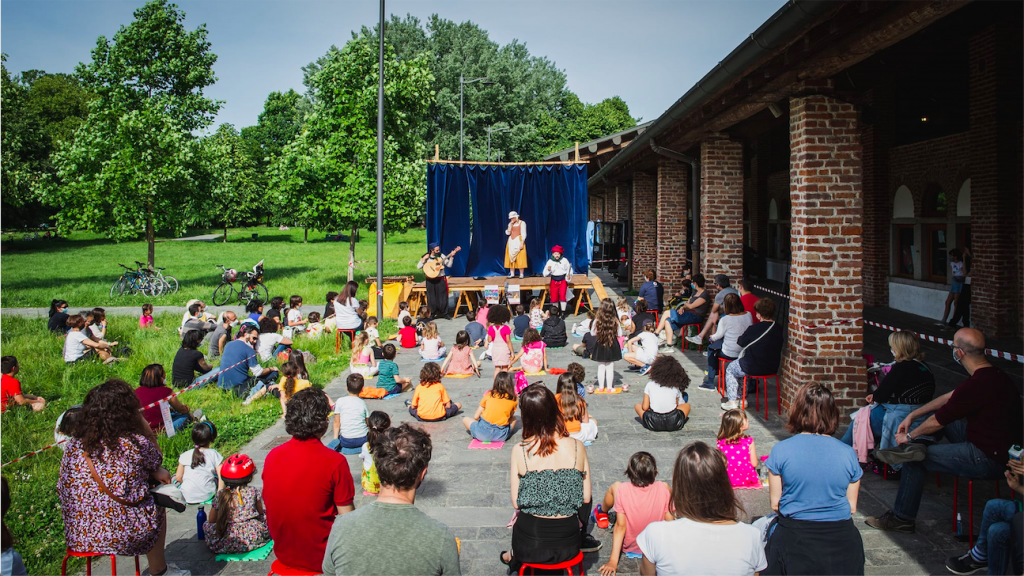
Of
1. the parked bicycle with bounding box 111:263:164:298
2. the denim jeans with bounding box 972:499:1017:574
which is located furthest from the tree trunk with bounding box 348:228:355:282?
the denim jeans with bounding box 972:499:1017:574

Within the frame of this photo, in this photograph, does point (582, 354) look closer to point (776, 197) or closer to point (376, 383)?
point (376, 383)

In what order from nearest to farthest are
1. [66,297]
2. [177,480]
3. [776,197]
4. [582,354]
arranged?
[177,480] → [582,354] → [66,297] → [776,197]

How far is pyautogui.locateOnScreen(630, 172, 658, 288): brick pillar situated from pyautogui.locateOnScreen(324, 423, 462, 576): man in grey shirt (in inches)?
690

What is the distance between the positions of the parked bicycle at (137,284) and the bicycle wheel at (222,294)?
10.9 ft

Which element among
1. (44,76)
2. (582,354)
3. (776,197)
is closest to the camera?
(582,354)

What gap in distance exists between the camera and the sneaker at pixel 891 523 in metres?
4.94

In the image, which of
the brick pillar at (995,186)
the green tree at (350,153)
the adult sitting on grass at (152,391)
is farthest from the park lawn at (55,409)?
the brick pillar at (995,186)

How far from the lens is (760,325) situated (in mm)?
7984

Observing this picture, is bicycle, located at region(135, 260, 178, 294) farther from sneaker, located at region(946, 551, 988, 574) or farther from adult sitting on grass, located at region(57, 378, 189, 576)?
sneaker, located at region(946, 551, 988, 574)

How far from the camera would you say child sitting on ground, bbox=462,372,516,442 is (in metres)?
7.21

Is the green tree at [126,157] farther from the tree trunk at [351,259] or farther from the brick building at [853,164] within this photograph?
the brick building at [853,164]

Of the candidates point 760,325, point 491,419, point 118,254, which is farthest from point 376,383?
point 118,254

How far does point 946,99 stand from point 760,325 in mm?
9068

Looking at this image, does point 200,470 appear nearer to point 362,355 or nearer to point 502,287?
point 362,355
